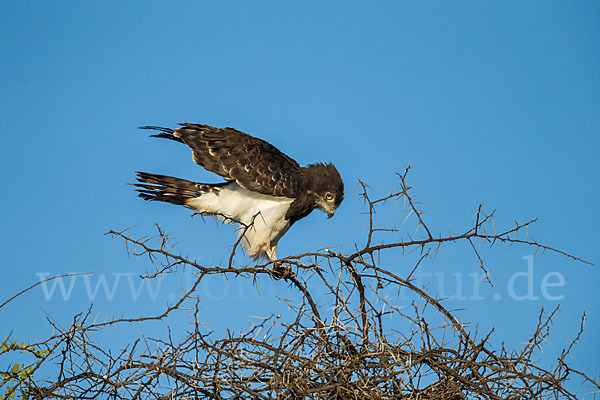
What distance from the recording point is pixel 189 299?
320 centimetres

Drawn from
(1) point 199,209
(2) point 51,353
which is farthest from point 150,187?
(2) point 51,353

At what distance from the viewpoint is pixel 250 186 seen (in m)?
6.27

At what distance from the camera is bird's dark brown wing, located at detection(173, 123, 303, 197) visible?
614 cm

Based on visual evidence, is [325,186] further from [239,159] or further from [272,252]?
[239,159]

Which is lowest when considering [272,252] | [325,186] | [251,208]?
[272,252]

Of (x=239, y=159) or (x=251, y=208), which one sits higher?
(x=239, y=159)

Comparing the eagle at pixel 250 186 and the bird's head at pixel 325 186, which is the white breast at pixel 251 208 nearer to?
the eagle at pixel 250 186

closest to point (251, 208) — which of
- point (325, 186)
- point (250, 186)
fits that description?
point (250, 186)

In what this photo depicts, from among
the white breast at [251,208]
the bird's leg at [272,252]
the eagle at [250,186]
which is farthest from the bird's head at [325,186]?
the bird's leg at [272,252]

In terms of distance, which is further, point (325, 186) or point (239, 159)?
point (325, 186)

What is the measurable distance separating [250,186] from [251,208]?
0.26 m

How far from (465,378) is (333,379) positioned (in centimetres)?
59

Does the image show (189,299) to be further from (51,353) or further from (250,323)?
(51,353)

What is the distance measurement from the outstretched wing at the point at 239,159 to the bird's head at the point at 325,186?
165 mm
